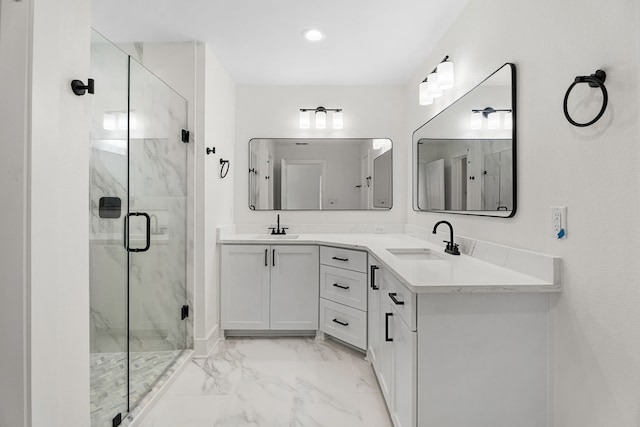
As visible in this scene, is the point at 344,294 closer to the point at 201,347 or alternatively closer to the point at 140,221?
the point at 201,347

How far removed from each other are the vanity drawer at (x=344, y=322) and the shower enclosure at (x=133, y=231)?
109 cm

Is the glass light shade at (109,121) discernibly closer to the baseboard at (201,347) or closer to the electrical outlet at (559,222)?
the baseboard at (201,347)

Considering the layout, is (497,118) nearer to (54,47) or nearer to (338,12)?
(338,12)

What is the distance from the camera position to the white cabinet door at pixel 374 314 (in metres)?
2.13

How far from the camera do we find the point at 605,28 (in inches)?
43.1

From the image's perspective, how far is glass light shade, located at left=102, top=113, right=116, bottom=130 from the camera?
5.54ft

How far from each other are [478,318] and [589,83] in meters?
0.90

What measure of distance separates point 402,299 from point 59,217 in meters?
1.35

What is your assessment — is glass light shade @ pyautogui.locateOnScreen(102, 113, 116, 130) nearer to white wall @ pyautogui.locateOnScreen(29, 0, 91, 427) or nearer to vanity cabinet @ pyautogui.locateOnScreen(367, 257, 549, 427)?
white wall @ pyautogui.locateOnScreen(29, 0, 91, 427)

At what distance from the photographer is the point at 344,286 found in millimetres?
2656

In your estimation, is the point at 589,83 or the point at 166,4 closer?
the point at 589,83

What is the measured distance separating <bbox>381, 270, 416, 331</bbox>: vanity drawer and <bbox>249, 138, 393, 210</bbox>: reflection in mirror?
1.65 meters

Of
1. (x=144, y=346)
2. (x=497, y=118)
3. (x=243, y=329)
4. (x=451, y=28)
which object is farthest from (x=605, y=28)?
(x=243, y=329)

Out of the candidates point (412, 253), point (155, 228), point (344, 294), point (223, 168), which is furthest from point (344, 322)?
point (223, 168)
